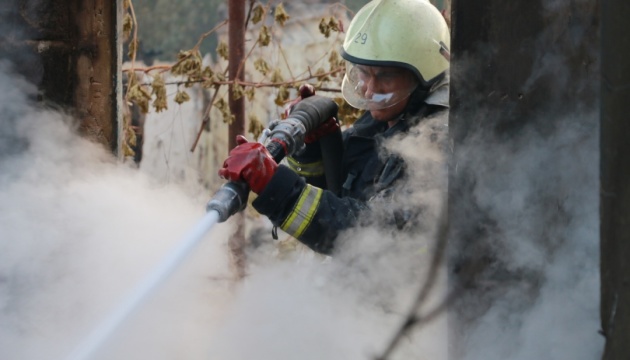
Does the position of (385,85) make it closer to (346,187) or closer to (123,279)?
(346,187)

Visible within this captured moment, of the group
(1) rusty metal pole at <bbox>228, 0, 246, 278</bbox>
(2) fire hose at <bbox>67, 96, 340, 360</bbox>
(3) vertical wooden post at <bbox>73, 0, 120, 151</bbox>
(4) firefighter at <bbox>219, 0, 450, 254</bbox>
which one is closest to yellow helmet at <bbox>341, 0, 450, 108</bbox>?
(4) firefighter at <bbox>219, 0, 450, 254</bbox>

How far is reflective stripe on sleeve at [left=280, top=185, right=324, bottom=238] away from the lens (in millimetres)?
3562

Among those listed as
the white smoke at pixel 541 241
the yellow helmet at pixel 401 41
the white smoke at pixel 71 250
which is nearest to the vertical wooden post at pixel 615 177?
the white smoke at pixel 541 241

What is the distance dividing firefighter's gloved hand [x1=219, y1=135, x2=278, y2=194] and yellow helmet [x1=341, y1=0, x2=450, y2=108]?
803 mm

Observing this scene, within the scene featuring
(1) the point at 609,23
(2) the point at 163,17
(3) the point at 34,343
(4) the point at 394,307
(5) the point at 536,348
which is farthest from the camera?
(2) the point at 163,17

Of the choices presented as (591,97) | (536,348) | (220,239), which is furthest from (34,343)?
(591,97)

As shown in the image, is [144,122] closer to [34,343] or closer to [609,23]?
[34,343]

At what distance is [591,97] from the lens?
7.96ft

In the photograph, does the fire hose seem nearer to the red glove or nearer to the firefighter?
the red glove

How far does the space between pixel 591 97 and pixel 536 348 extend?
643 millimetres

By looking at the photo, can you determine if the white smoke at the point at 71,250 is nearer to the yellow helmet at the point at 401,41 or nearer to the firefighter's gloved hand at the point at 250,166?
the firefighter's gloved hand at the point at 250,166

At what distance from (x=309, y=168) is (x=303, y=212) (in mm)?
849

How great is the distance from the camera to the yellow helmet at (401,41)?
408 centimetres

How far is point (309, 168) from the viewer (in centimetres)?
440
